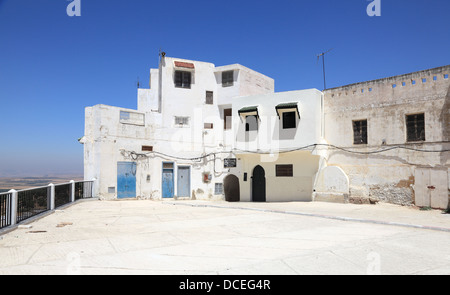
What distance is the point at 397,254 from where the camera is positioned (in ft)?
22.5

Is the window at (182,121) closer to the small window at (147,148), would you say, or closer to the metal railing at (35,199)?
the small window at (147,148)

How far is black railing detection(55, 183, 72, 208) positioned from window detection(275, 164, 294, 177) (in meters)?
12.6

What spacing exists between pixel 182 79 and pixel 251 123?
647cm

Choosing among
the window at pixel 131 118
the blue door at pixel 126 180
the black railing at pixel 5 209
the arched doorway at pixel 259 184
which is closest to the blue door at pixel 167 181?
the blue door at pixel 126 180

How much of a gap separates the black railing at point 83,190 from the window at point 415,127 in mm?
18329

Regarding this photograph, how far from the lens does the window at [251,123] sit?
2170 centimetres

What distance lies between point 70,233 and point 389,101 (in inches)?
651

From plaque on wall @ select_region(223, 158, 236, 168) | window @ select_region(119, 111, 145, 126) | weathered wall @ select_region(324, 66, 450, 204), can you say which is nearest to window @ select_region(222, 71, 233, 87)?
plaque on wall @ select_region(223, 158, 236, 168)

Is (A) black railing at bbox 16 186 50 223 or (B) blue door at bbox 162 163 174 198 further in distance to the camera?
(B) blue door at bbox 162 163 174 198

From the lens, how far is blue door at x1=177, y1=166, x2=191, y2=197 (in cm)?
2345

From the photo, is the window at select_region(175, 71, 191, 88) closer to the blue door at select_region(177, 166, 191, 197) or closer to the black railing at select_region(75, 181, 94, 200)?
the blue door at select_region(177, 166, 191, 197)

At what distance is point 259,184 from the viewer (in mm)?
22750

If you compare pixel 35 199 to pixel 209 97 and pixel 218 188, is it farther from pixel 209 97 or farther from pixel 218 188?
pixel 209 97
